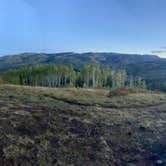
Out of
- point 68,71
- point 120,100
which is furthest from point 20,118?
point 68,71

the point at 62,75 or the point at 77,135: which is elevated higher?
the point at 77,135

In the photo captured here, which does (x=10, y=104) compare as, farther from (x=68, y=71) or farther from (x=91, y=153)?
(x=68, y=71)

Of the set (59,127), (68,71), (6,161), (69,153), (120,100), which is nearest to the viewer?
(6,161)

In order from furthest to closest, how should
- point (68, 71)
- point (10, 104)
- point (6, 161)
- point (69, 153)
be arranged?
point (68, 71) < point (10, 104) < point (69, 153) < point (6, 161)

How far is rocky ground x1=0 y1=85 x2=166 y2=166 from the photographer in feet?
31.3

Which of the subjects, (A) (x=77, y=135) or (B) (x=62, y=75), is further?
(B) (x=62, y=75)

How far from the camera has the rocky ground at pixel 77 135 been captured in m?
9.53

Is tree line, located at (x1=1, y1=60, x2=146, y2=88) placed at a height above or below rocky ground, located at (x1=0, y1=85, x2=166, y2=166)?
below

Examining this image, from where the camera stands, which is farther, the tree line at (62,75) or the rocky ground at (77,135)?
the tree line at (62,75)

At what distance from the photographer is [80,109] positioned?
15.4 m

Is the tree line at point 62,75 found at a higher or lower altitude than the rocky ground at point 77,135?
lower

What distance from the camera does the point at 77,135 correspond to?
11375mm

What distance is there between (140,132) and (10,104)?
6756 mm

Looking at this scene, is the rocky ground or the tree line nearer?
the rocky ground
